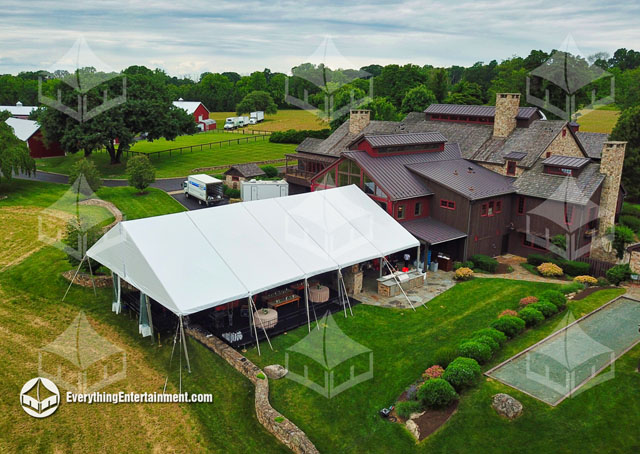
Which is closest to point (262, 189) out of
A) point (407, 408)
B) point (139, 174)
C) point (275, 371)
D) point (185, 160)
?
point (139, 174)

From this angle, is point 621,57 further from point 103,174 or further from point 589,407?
point 589,407

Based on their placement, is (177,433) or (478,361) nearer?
(177,433)

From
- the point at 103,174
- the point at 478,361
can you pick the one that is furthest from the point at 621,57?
the point at 478,361

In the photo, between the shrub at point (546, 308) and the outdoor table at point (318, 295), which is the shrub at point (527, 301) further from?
the outdoor table at point (318, 295)

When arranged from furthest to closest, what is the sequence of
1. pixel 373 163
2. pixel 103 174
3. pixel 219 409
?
pixel 103 174
pixel 373 163
pixel 219 409

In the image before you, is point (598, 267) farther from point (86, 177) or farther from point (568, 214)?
point (86, 177)

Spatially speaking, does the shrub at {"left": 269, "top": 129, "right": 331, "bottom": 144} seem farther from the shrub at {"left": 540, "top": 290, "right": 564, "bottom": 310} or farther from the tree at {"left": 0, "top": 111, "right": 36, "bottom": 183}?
the shrub at {"left": 540, "top": 290, "right": 564, "bottom": 310}

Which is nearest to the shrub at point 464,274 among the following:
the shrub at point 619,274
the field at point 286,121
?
the shrub at point 619,274
